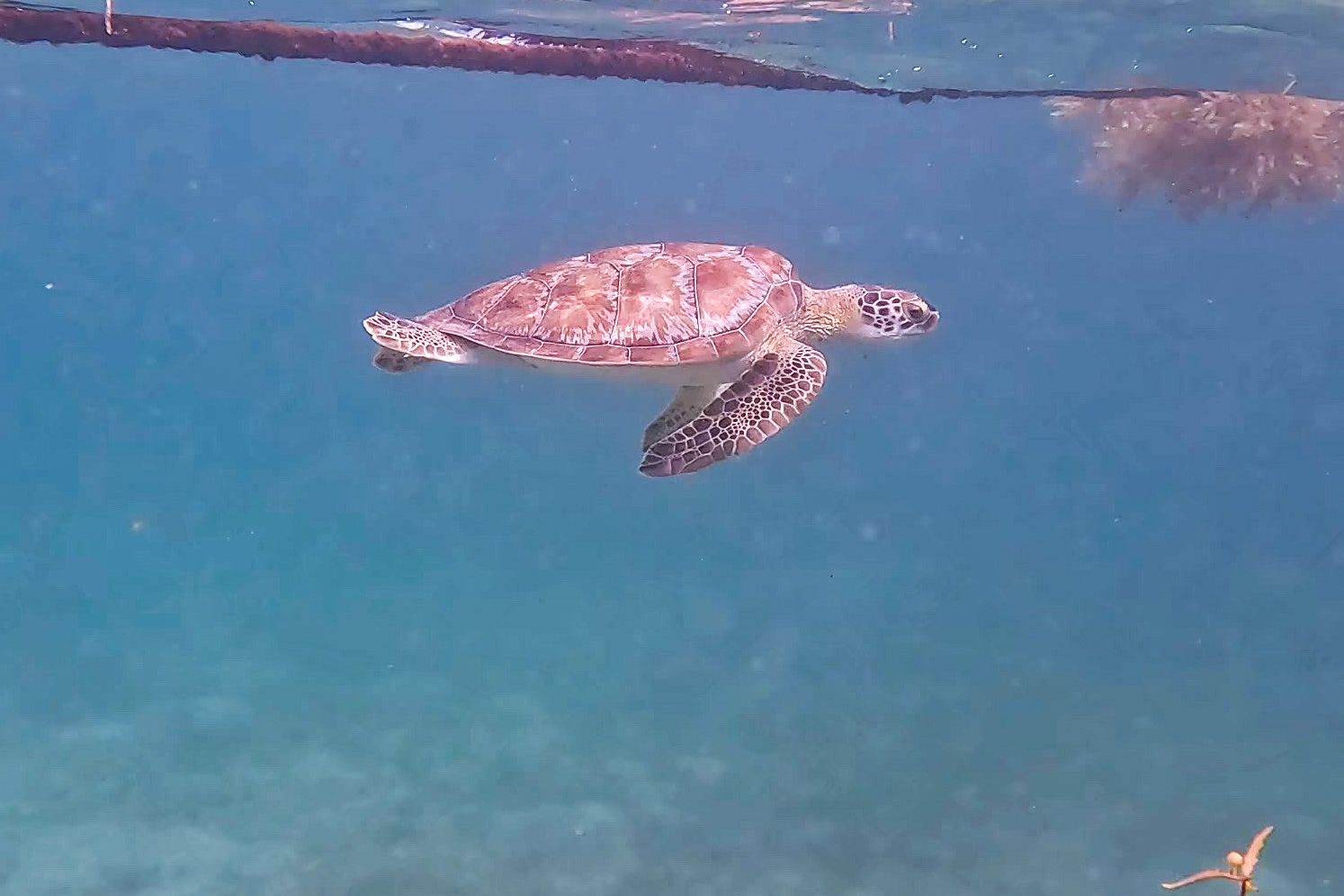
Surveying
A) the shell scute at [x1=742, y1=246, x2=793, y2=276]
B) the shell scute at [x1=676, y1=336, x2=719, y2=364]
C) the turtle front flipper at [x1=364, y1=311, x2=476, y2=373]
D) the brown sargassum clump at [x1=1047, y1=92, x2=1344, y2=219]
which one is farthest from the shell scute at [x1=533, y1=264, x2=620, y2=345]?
the brown sargassum clump at [x1=1047, y1=92, x2=1344, y2=219]

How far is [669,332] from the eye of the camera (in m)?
7.04

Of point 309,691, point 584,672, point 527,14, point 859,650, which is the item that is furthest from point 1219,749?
point 527,14

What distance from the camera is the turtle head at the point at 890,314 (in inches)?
316

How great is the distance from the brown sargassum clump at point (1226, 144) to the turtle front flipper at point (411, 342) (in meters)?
Result: 12.8

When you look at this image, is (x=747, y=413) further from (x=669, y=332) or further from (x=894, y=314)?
(x=894, y=314)

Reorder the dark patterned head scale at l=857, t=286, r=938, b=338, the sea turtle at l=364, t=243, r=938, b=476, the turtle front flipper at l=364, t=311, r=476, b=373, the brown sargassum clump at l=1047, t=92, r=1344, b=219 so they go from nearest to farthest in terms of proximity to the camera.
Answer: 1. the turtle front flipper at l=364, t=311, r=476, b=373
2. the sea turtle at l=364, t=243, r=938, b=476
3. the dark patterned head scale at l=857, t=286, r=938, b=338
4. the brown sargassum clump at l=1047, t=92, r=1344, b=219

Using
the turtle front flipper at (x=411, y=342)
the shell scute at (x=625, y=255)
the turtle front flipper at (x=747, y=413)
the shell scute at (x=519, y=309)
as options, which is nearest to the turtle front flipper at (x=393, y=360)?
the turtle front flipper at (x=411, y=342)

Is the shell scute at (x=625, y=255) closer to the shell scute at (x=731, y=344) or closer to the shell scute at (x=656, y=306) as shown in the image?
the shell scute at (x=656, y=306)

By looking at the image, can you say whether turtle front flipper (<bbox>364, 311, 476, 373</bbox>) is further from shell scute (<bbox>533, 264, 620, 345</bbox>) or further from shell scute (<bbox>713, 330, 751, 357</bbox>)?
shell scute (<bbox>713, 330, 751, 357</bbox>)

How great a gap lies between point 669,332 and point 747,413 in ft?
2.75

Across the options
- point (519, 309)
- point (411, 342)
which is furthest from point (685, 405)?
point (411, 342)

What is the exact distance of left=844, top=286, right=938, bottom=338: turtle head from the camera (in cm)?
804

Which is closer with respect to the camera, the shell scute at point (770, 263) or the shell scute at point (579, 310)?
the shell scute at point (579, 310)

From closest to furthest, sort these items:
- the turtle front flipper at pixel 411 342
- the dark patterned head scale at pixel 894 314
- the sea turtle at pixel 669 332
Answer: the turtle front flipper at pixel 411 342 → the sea turtle at pixel 669 332 → the dark patterned head scale at pixel 894 314
